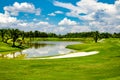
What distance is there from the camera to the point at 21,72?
37781 mm

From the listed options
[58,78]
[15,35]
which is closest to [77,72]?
[58,78]

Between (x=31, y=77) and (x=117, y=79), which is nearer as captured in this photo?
(x=117, y=79)

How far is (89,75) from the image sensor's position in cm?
3512

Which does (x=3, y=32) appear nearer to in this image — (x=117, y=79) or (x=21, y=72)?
(x=21, y=72)

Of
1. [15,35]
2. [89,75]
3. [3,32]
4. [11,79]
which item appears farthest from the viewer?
[3,32]

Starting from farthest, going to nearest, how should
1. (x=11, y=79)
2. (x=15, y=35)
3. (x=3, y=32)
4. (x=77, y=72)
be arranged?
(x=3, y=32), (x=15, y=35), (x=77, y=72), (x=11, y=79)

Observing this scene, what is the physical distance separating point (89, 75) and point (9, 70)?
13316 millimetres

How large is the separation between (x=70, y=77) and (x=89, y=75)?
322 cm

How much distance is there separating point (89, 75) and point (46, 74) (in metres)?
6.33

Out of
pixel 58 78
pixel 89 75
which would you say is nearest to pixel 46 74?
pixel 58 78

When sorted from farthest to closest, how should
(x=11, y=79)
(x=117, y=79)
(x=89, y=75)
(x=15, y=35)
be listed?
(x=15, y=35) < (x=89, y=75) < (x=11, y=79) < (x=117, y=79)

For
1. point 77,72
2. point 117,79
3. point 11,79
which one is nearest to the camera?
point 117,79

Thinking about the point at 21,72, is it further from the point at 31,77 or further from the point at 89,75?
the point at 89,75

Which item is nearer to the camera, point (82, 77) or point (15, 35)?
point (82, 77)
